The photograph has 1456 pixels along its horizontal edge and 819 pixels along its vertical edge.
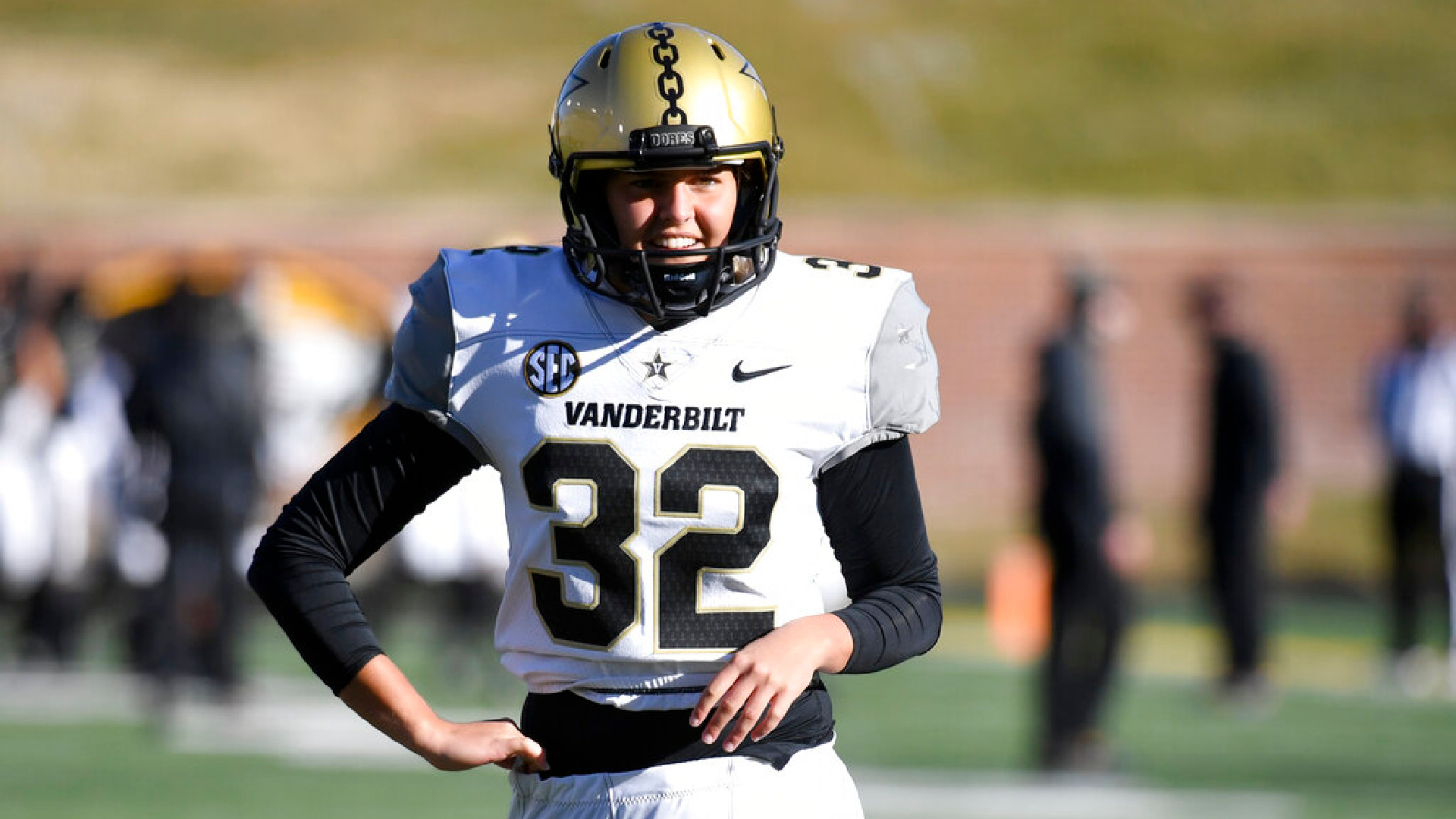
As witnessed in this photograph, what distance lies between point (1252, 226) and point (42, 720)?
16106mm

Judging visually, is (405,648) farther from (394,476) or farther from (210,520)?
(394,476)

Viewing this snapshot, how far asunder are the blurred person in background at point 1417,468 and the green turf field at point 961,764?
63 centimetres

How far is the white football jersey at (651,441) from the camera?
2.94 metres

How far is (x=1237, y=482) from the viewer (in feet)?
39.8

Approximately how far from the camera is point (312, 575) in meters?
2.99

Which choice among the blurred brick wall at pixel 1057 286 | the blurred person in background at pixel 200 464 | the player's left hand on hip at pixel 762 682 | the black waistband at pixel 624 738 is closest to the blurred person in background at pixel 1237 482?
the blurred person in background at pixel 200 464

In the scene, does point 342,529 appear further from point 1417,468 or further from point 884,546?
point 1417,468

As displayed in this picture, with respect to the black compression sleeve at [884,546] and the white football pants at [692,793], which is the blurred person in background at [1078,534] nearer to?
the black compression sleeve at [884,546]

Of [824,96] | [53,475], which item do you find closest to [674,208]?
[53,475]

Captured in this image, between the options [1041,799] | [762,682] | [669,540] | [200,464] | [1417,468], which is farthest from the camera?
[1417,468]

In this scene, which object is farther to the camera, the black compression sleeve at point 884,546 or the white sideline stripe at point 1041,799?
the white sideline stripe at point 1041,799

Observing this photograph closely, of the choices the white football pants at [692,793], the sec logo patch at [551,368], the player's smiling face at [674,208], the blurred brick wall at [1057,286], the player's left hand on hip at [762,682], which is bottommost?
the white football pants at [692,793]

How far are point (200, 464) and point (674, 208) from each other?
8.37m

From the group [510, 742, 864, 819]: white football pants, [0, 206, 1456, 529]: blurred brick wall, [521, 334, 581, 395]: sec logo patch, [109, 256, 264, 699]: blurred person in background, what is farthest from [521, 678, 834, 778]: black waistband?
[0, 206, 1456, 529]: blurred brick wall
